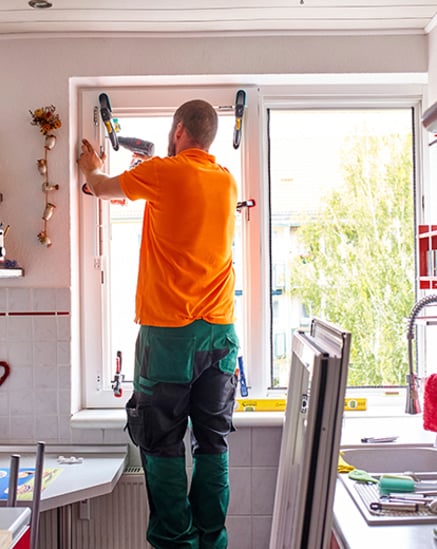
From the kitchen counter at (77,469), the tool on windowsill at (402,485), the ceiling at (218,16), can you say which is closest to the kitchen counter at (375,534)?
the tool on windowsill at (402,485)

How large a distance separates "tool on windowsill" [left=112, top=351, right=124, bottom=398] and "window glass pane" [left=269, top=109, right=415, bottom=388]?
64 centimetres

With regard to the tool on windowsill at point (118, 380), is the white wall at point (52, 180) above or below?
above

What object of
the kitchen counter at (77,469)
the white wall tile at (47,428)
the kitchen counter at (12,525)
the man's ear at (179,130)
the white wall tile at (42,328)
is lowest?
the kitchen counter at (77,469)

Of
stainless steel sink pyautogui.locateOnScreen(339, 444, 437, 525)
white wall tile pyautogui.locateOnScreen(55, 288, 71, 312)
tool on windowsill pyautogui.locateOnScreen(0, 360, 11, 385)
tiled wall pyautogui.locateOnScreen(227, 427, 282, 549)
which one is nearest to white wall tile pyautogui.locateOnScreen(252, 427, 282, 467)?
tiled wall pyautogui.locateOnScreen(227, 427, 282, 549)

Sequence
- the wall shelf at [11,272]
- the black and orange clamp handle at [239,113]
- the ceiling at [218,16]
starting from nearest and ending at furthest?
the ceiling at [218,16] → the wall shelf at [11,272] → the black and orange clamp handle at [239,113]

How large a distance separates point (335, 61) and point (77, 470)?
180 cm

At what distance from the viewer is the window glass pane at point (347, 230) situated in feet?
8.84

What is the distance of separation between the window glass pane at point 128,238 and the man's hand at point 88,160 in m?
0.20

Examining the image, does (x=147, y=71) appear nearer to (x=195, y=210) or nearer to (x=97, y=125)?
(x=97, y=125)

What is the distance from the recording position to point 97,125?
264 cm

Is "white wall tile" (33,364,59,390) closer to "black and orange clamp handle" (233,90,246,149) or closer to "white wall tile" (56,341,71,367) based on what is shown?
"white wall tile" (56,341,71,367)

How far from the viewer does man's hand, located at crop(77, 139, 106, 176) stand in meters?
2.40

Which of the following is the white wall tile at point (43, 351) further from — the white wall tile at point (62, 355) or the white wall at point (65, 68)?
the white wall at point (65, 68)

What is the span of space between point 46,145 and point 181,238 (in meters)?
0.80
